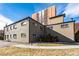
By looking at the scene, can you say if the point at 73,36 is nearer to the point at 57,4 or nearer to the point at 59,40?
the point at 59,40

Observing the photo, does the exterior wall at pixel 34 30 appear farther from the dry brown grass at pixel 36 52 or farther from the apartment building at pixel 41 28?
the dry brown grass at pixel 36 52

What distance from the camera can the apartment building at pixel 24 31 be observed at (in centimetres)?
999

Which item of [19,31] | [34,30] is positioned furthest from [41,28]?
[19,31]

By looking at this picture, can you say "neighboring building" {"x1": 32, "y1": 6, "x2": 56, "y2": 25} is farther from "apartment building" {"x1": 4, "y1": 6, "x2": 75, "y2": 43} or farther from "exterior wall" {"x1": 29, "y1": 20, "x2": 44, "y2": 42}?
"exterior wall" {"x1": 29, "y1": 20, "x2": 44, "y2": 42}

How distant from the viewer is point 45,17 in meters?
9.92

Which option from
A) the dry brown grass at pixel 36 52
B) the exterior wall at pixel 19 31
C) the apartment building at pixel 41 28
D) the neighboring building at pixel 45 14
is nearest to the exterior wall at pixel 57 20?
the apartment building at pixel 41 28

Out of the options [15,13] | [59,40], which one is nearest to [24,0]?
[15,13]

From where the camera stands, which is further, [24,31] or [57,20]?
[24,31]

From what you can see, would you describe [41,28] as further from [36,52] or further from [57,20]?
[36,52]

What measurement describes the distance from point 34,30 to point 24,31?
442 millimetres

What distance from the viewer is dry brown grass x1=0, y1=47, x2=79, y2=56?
963cm

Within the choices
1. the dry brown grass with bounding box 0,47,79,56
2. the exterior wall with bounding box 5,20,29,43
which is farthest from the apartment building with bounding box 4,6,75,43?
the dry brown grass with bounding box 0,47,79,56

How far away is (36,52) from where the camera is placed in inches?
385

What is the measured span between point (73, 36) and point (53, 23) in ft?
2.80
